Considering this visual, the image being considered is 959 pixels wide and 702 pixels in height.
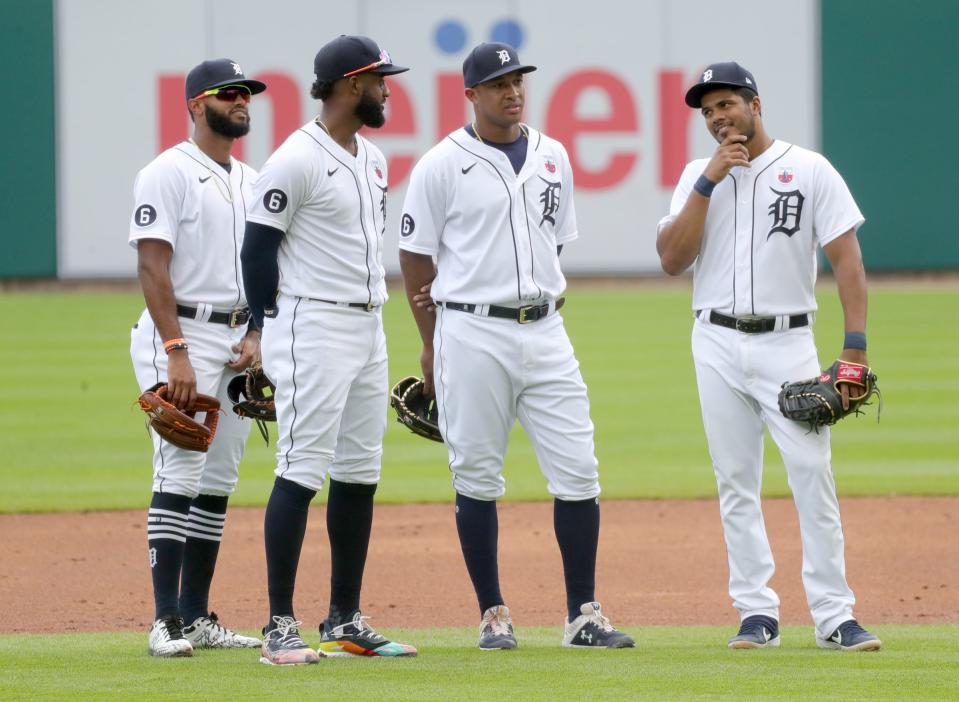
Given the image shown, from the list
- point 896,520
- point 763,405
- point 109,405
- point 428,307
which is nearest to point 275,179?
point 428,307

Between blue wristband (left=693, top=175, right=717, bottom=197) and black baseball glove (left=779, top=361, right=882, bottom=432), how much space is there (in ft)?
2.14

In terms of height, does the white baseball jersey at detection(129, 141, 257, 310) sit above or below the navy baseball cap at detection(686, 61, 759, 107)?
below

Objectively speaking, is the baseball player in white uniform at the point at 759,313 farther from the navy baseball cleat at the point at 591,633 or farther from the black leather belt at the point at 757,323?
the navy baseball cleat at the point at 591,633

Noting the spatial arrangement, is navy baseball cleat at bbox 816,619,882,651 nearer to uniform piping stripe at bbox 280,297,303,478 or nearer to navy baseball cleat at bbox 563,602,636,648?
navy baseball cleat at bbox 563,602,636,648

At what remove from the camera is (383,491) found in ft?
29.1

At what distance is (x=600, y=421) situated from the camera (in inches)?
456

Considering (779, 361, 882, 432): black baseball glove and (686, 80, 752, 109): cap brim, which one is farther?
(686, 80, 752, 109): cap brim

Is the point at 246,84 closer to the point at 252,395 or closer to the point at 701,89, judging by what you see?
the point at 252,395

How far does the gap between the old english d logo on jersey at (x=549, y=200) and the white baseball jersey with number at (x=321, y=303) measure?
21.4 inches

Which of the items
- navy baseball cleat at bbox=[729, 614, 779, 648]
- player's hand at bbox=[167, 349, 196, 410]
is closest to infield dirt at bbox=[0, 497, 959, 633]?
navy baseball cleat at bbox=[729, 614, 779, 648]

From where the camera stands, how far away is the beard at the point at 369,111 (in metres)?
4.57

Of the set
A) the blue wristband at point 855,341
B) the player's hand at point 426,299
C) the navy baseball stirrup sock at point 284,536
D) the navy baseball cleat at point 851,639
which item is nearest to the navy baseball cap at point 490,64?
the player's hand at point 426,299

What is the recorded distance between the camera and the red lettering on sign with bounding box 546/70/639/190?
24500mm

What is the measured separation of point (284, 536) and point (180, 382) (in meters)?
A: 0.63
